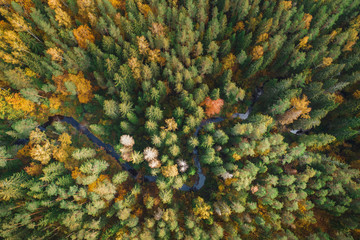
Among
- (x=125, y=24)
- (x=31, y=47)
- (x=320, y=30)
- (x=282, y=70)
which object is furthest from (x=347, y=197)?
(x=31, y=47)

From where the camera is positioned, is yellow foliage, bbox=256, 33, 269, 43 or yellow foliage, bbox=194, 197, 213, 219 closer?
yellow foliage, bbox=194, 197, 213, 219

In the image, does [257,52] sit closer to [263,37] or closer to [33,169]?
[263,37]

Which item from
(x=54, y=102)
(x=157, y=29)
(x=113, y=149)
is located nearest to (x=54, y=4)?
(x=54, y=102)

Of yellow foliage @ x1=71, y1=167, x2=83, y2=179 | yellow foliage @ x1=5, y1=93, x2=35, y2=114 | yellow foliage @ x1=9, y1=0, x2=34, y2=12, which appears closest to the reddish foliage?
yellow foliage @ x1=71, y1=167, x2=83, y2=179

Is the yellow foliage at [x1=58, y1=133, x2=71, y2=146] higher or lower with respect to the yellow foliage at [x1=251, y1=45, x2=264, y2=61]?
lower

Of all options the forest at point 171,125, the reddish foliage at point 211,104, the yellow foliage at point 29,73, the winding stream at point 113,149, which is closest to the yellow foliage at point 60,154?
the forest at point 171,125

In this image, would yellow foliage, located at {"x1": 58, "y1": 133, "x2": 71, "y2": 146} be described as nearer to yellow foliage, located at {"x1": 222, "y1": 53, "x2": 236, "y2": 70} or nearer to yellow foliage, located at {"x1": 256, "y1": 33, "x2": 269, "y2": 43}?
yellow foliage, located at {"x1": 222, "y1": 53, "x2": 236, "y2": 70}
